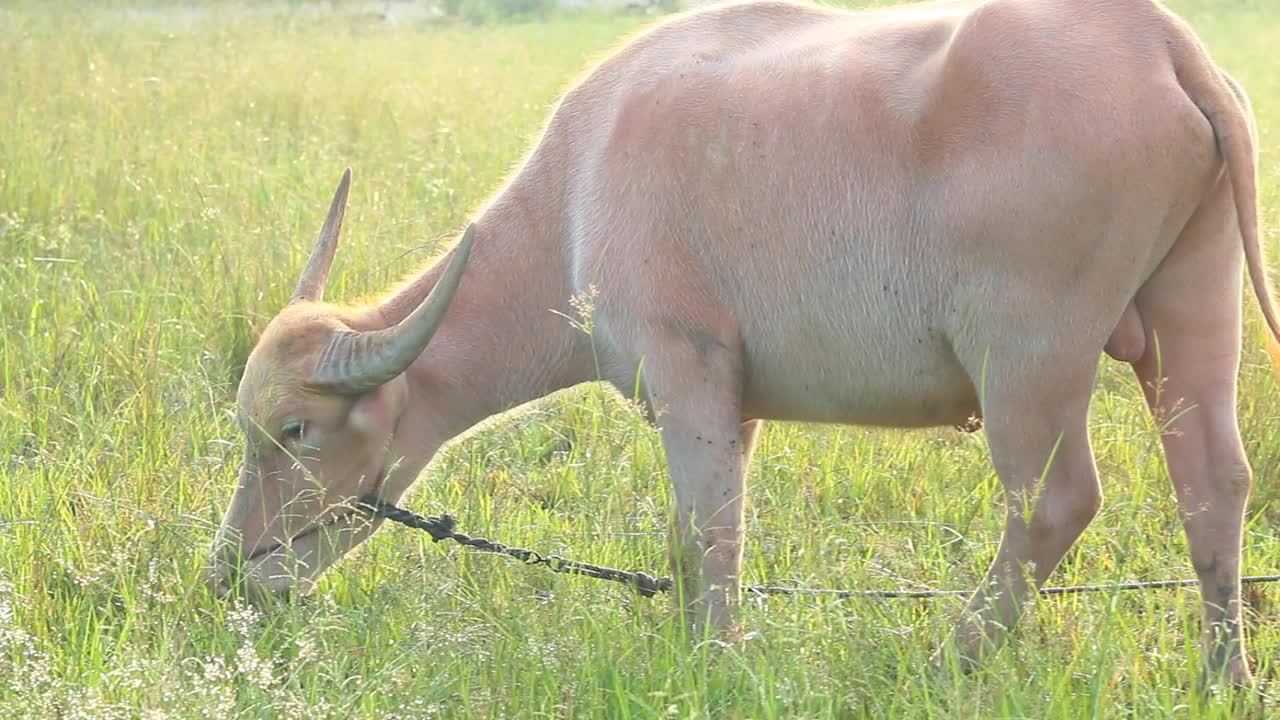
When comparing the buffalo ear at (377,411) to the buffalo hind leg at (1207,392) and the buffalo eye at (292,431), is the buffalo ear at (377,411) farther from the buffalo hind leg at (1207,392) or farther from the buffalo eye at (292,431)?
the buffalo hind leg at (1207,392)

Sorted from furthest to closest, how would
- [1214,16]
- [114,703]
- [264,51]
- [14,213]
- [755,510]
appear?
[1214,16], [264,51], [14,213], [755,510], [114,703]

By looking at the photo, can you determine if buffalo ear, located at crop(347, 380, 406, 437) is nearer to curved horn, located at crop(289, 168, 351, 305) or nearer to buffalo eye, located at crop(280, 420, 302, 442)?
buffalo eye, located at crop(280, 420, 302, 442)

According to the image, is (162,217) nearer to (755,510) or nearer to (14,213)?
(14,213)

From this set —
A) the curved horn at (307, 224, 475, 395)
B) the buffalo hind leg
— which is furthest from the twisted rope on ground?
the curved horn at (307, 224, 475, 395)

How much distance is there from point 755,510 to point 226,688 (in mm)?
1719

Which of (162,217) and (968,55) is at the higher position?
(968,55)

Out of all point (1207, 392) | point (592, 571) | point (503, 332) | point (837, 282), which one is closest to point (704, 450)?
point (592, 571)

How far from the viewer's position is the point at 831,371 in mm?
3803

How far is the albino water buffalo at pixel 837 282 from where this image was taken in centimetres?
334

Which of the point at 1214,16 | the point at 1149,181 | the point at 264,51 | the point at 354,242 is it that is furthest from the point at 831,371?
the point at 1214,16

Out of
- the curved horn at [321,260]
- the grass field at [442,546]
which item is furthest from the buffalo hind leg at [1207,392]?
the curved horn at [321,260]

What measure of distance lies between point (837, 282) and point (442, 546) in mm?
1352

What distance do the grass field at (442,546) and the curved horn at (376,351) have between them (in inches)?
21.0

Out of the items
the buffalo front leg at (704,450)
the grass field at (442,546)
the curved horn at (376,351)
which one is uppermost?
the curved horn at (376,351)
